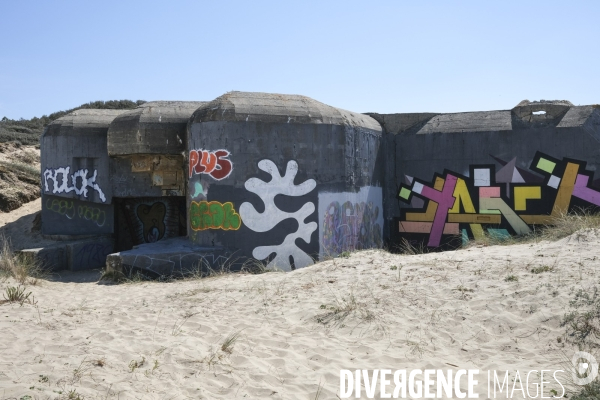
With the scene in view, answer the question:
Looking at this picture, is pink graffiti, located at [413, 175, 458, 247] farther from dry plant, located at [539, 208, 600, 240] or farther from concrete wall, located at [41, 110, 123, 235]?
concrete wall, located at [41, 110, 123, 235]

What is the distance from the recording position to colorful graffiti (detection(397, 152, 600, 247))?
35.2ft

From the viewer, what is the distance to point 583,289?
597 centimetres

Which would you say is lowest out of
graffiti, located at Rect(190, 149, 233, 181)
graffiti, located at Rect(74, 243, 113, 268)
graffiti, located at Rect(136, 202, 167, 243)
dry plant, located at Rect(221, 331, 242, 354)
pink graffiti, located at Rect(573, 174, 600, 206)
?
graffiti, located at Rect(74, 243, 113, 268)

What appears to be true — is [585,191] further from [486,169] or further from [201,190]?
[201,190]

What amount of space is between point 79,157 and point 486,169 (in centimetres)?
872

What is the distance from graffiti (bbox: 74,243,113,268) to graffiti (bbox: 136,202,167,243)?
0.85m

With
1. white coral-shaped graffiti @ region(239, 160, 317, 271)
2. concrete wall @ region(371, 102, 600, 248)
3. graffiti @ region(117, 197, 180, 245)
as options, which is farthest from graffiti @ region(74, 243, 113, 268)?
concrete wall @ region(371, 102, 600, 248)

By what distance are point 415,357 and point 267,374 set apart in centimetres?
138

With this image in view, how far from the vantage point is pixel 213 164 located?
9633mm

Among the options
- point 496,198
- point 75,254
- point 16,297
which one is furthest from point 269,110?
point 75,254

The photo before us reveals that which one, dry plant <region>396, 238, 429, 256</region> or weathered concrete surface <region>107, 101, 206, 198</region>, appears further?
dry plant <region>396, 238, 429, 256</region>

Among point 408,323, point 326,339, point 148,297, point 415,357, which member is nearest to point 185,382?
point 326,339

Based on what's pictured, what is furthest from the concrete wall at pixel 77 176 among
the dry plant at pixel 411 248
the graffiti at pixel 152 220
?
the dry plant at pixel 411 248

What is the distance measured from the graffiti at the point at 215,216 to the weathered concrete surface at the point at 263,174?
0.06 ft
